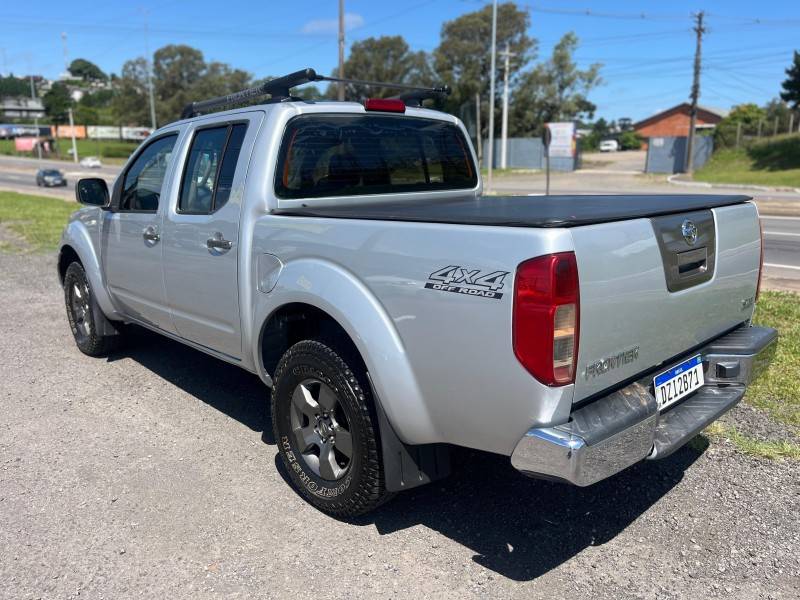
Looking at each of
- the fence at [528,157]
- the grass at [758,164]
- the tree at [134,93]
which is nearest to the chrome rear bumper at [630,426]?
the grass at [758,164]

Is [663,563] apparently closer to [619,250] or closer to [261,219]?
[619,250]

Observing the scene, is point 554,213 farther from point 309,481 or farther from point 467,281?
point 309,481

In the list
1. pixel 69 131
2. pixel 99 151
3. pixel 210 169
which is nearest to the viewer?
pixel 210 169

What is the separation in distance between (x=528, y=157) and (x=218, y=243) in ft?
159

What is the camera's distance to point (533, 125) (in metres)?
62.1

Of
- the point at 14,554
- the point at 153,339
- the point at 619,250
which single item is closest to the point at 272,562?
the point at 14,554

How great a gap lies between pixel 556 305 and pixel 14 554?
2.56m

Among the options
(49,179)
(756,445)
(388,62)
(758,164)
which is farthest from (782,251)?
(388,62)

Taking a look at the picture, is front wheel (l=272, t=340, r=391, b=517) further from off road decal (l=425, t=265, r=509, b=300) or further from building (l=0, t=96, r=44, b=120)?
building (l=0, t=96, r=44, b=120)

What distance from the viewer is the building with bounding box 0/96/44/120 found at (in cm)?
16562

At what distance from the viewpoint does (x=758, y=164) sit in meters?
36.9

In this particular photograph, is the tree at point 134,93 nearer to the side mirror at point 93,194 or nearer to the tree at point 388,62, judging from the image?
the tree at point 388,62

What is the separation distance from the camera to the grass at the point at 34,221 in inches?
500

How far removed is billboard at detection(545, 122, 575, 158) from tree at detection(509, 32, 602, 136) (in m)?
14.9
